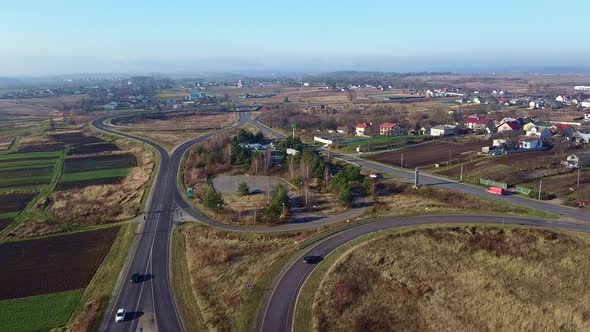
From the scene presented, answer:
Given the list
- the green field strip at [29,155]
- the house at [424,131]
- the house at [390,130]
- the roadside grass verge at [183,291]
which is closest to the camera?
the roadside grass verge at [183,291]

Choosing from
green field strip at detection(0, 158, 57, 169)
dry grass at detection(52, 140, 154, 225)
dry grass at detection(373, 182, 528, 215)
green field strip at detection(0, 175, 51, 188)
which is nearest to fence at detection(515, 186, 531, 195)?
dry grass at detection(373, 182, 528, 215)

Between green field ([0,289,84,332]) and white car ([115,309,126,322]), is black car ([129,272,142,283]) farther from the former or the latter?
white car ([115,309,126,322])

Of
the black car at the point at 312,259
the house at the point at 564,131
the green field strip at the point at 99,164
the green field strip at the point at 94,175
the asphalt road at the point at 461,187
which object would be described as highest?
the house at the point at 564,131

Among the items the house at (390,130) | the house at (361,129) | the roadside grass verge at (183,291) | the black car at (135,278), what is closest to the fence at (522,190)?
the roadside grass verge at (183,291)

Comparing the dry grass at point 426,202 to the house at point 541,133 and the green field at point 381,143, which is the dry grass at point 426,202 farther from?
the house at point 541,133

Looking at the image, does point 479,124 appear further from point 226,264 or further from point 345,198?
point 226,264

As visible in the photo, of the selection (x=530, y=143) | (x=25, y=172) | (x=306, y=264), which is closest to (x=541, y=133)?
(x=530, y=143)
